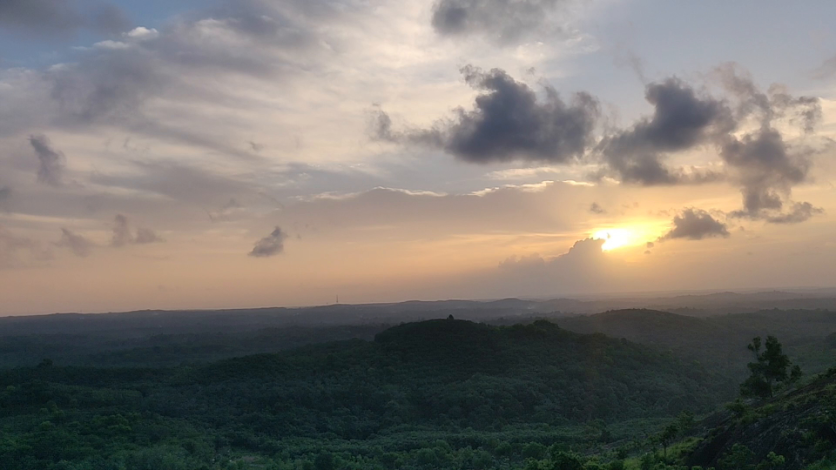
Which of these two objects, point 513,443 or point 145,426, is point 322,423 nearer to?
point 145,426

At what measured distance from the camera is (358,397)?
104 metres

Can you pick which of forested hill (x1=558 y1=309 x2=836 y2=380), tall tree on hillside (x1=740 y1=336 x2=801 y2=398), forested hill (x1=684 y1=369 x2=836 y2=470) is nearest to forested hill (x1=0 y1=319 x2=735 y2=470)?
forested hill (x1=558 y1=309 x2=836 y2=380)

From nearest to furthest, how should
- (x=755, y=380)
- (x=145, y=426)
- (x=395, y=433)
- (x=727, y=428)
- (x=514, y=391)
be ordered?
(x=727, y=428) < (x=755, y=380) < (x=145, y=426) < (x=395, y=433) < (x=514, y=391)

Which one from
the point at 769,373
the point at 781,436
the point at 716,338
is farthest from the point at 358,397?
the point at 716,338

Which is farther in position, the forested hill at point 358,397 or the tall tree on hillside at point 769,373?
the forested hill at point 358,397

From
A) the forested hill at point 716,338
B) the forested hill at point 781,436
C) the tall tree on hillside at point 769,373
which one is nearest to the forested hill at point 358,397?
the forested hill at point 716,338

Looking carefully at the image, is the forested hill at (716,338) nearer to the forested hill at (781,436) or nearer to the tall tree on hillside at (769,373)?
the tall tree on hillside at (769,373)

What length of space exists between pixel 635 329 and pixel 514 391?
101395mm

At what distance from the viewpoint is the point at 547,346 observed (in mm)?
129750

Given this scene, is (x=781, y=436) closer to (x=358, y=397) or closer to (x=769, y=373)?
(x=769, y=373)

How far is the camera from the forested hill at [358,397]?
71438 millimetres

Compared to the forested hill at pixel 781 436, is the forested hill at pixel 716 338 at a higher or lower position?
lower

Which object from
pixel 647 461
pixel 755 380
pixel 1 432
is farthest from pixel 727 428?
pixel 1 432

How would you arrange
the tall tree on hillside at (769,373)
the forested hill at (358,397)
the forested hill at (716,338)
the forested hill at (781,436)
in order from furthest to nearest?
the forested hill at (716,338)
the forested hill at (358,397)
the tall tree on hillside at (769,373)
the forested hill at (781,436)
